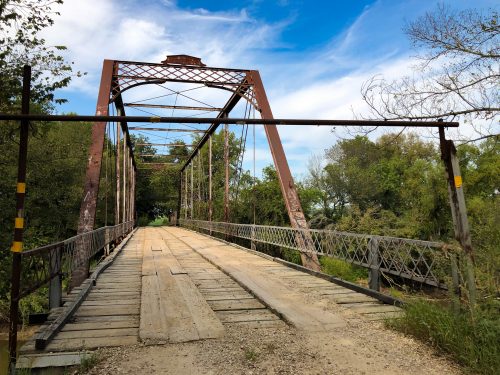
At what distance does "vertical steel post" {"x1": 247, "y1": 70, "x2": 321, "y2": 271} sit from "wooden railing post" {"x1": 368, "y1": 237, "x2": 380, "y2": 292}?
2.30 metres

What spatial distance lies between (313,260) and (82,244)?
13.6 feet

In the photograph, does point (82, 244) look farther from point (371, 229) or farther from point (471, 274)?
point (371, 229)

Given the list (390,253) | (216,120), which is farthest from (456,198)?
(216,120)

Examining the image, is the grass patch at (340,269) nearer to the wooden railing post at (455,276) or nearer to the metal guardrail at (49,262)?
the metal guardrail at (49,262)

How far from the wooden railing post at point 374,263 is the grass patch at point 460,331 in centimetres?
154

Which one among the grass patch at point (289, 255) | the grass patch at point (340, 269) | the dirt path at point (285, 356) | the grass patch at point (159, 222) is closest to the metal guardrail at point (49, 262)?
the dirt path at point (285, 356)

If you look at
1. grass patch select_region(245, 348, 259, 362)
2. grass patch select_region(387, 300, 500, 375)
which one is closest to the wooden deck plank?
grass patch select_region(245, 348, 259, 362)

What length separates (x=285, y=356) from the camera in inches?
127

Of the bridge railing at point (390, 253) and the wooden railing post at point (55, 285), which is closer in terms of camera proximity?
the bridge railing at point (390, 253)

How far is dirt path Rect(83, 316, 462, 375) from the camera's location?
297cm

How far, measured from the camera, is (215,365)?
3.04 metres

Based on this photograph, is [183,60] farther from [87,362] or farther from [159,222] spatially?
[159,222]

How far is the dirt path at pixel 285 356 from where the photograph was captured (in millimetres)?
2973

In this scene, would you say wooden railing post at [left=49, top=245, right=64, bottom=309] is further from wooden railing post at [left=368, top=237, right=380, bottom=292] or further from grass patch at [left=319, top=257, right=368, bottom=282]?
grass patch at [left=319, top=257, right=368, bottom=282]
